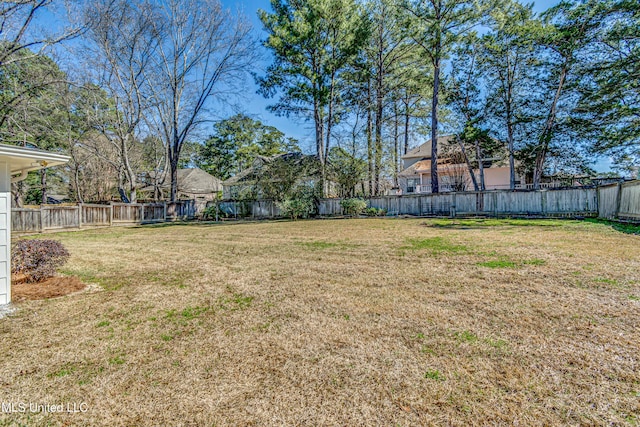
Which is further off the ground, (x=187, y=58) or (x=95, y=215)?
(x=187, y=58)

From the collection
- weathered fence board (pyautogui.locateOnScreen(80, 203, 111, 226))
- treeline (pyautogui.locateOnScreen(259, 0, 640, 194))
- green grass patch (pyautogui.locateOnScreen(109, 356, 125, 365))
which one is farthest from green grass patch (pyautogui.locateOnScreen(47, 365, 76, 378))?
treeline (pyautogui.locateOnScreen(259, 0, 640, 194))

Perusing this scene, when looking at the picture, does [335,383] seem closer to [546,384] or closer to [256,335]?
[256,335]

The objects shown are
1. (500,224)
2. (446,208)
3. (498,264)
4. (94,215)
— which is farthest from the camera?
(94,215)

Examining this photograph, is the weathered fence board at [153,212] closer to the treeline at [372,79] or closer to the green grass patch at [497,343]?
the treeline at [372,79]

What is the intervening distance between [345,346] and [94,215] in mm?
18282

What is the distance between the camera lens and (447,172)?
2283 centimetres

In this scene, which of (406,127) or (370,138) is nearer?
(370,138)

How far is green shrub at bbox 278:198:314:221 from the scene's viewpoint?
17.7 m

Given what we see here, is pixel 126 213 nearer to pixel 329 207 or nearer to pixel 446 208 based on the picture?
pixel 329 207

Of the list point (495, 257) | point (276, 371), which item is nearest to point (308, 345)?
point (276, 371)

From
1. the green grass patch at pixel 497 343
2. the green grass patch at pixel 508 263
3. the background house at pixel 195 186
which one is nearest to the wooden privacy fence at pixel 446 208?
the green grass patch at pixel 508 263

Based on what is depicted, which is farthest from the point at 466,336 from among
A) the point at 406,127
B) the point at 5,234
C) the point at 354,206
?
the point at 406,127

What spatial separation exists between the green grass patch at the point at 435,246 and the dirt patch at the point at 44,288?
657cm

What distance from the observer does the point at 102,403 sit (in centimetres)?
200
